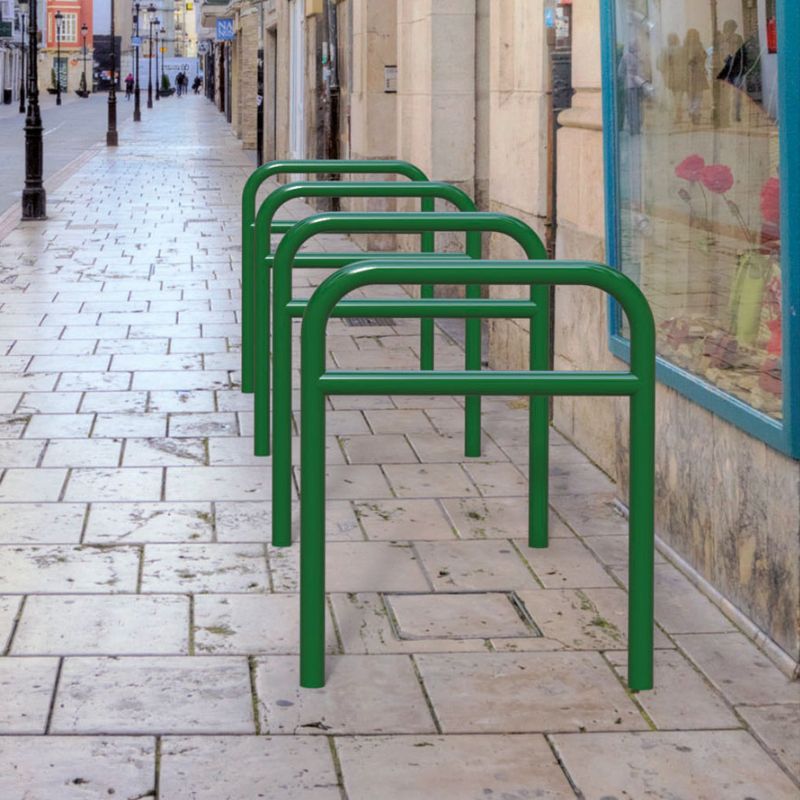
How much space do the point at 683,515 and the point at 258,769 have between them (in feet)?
6.82

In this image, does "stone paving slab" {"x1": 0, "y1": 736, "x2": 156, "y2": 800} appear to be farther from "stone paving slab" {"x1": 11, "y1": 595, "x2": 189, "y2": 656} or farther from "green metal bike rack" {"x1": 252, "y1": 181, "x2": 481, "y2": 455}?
"green metal bike rack" {"x1": 252, "y1": 181, "x2": 481, "y2": 455}

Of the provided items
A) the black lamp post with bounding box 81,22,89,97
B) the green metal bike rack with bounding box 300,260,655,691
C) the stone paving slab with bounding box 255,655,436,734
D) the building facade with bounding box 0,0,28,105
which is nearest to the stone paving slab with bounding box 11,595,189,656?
the stone paving slab with bounding box 255,655,436,734

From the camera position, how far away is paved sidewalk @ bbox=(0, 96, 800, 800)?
12.4 ft

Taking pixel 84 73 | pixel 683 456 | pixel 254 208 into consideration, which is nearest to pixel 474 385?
pixel 683 456

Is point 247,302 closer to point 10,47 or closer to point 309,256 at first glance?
point 309,256

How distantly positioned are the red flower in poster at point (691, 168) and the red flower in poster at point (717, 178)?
0.10ft

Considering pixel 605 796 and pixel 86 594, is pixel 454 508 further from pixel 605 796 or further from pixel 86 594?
pixel 605 796

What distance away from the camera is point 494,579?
525cm

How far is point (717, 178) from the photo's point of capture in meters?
4.98

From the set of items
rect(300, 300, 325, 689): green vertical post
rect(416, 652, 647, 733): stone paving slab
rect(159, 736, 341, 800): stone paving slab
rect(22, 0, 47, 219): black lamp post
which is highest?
rect(22, 0, 47, 219): black lamp post

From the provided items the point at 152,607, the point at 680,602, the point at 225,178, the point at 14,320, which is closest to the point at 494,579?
the point at 680,602

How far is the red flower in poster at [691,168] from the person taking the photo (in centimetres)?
518

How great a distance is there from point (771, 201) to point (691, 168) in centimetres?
87

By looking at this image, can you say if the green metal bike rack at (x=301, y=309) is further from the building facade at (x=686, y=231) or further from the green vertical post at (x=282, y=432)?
the building facade at (x=686, y=231)
